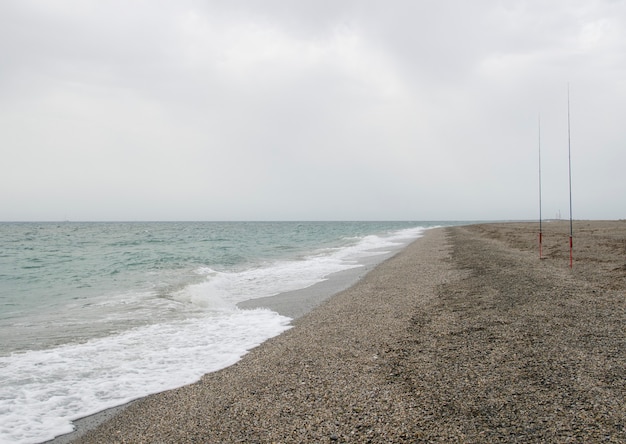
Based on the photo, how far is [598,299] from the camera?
27.1 ft

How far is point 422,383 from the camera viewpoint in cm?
456

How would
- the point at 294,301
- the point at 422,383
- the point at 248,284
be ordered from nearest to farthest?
the point at 422,383 → the point at 294,301 → the point at 248,284

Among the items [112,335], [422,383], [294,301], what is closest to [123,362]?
[112,335]

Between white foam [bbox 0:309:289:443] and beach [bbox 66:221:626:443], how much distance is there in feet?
1.69

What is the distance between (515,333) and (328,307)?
4680mm

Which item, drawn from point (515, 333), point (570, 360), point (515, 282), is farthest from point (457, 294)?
point (570, 360)

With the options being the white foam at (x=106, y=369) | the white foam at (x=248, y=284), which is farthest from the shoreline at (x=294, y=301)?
the white foam at (x=248, y=284)

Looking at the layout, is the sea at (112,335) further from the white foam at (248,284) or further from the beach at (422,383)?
the beach at (422,383)

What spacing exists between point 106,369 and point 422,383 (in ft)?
16.1

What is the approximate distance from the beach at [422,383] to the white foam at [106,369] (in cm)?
52

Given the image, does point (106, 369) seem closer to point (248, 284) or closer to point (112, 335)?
point (112, 335)

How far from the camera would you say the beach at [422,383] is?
143 inches

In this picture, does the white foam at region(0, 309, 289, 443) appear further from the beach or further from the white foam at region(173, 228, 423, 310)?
the white foam at region(173, 228, 423, 310)

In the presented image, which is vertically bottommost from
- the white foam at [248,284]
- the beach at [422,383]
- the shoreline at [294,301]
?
the white foam at [248,284]
